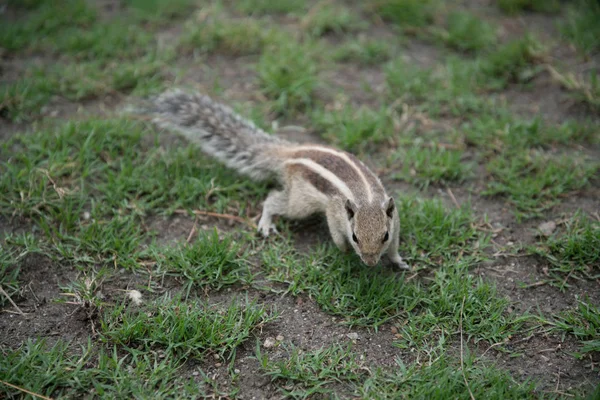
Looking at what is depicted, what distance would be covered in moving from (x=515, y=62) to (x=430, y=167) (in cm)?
177

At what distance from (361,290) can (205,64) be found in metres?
3.13

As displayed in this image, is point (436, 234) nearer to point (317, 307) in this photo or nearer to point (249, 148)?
point (317, 307)

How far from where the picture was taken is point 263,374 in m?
3.08

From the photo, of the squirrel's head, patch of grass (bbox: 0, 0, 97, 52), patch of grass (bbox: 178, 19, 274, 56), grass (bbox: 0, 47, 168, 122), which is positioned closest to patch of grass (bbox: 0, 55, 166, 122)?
grass (bbox: 0, 47, 168, 122)

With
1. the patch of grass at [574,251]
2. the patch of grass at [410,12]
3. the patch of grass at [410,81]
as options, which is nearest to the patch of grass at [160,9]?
the patch of grass at [410,12]

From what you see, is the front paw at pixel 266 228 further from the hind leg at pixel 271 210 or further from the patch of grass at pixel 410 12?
the patch of grass at pixel 410 12

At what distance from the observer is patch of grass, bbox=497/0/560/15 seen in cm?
616

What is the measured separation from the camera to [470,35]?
5.72 m

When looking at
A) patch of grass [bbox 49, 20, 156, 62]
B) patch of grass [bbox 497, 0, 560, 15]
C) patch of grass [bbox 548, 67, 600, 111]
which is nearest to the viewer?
patch of grass [bbox 548, 67, 600, 111]

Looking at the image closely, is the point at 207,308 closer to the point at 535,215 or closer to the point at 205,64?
the point at 535,215

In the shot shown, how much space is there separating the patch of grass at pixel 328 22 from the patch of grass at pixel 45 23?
2313mm

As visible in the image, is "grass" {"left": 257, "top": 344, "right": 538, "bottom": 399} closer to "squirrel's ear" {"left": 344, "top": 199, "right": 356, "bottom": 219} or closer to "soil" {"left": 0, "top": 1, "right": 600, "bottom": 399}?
"soil" {"left": 0, "top": 1, "right": 600, "bottom": 399}

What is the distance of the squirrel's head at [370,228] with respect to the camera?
3.36 metres

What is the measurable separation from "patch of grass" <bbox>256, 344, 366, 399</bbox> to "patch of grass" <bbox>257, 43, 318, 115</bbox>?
8.27ft
